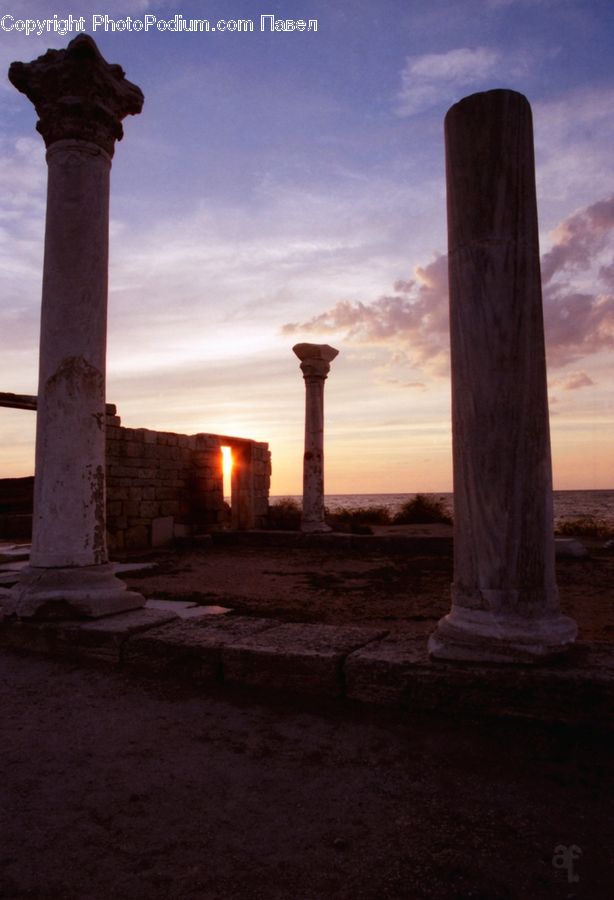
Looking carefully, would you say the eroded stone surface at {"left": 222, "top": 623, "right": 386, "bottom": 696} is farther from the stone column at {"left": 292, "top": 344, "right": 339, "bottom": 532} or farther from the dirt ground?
the stone column at {"left": 292, "top": 344, "right": 339, "bottom": 532}

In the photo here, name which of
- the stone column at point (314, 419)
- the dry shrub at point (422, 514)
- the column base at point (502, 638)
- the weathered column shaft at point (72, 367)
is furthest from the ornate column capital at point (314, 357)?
the column base at point (502, 638)

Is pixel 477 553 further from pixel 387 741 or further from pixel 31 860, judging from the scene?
pixel 31 860

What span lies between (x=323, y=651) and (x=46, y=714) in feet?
4.87

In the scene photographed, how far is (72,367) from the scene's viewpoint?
4816 mm

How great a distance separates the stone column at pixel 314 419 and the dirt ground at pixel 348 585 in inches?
75.2

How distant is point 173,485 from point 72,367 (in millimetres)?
10173

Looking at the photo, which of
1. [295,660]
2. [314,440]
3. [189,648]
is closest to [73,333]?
[189,648]

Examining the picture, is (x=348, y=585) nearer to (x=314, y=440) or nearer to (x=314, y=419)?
(x=314, y=440)

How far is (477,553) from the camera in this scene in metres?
3.27

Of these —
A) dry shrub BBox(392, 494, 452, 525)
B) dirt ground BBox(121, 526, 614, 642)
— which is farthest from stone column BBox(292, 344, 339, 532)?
dry shrub BBox(392, 494, 452, 525)

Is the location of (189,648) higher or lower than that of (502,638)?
lower

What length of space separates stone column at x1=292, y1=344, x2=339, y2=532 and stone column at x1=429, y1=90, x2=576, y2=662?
10.7m

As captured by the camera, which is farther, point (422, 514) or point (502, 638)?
point (422, 514)

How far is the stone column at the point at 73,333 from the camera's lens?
476 centimetres
